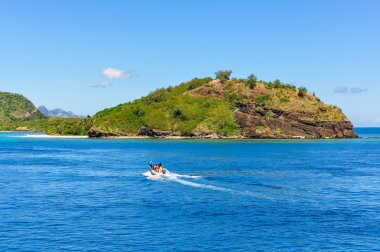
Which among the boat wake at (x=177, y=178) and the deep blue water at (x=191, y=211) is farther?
the boat wake at (x=177, y=178)

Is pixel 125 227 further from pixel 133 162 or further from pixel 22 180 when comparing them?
pixel 133 162

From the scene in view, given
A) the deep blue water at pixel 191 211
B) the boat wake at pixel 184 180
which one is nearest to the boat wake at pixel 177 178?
the boat wake at pixel 184 180

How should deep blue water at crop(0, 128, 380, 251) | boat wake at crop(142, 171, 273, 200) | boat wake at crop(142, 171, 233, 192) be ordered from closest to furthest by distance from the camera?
deep blue water at crop(0, 128, 380, 251) → boat wake at crop(142, 171, 273, 200) → boat wake at crop(142, 171, 233, 192)

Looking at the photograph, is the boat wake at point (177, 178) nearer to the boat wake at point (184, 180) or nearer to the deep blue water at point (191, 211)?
the boat wake at point (184, 180)

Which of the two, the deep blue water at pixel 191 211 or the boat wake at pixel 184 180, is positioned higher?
the boat wake at pixel 184 180

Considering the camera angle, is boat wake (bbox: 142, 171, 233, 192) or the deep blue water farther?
boat wake (bbox: 142, 171, 233, 192)

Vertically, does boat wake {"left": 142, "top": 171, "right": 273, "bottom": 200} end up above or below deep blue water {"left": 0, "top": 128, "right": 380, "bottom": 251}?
above

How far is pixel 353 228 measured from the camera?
53.5 m

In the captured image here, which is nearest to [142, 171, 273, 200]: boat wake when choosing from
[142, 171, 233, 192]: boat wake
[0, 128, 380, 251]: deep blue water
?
[142, 171, 233, 192]: boat wake

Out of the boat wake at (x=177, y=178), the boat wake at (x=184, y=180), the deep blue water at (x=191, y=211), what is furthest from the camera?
the boat wake at (x=177, y=178)

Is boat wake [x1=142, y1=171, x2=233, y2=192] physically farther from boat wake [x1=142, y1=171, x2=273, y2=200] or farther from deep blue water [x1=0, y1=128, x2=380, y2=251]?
deep blue water [x1=0, y1=128, x2=380, y2=251]

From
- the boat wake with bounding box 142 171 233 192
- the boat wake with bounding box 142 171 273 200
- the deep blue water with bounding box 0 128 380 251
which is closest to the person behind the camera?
the deep blue water with bounding box 0 128 380 251

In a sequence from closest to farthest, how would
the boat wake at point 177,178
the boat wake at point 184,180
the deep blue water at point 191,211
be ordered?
the deep blue water at point 191,211
the boat wake at point 184,180
the boat wake at point 177,178

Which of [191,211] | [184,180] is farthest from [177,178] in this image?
[191,211]
